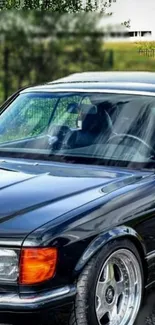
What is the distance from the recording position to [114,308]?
3.96m

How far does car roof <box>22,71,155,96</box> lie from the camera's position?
5.05m

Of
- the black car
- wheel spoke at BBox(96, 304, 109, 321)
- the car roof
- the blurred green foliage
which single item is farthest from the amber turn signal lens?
the blurred green foliage

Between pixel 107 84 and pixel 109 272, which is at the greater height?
pixel 107 84

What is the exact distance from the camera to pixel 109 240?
146 inches

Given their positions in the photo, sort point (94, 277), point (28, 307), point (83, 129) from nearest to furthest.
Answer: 1. point (28, 307)
2. point (94, 277)
3. point (83, 129)

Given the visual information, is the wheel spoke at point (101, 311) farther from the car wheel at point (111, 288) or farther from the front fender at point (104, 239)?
the front fender at point (104, 239)

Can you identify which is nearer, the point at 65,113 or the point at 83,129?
the point at 83,129

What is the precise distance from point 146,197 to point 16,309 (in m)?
1.23

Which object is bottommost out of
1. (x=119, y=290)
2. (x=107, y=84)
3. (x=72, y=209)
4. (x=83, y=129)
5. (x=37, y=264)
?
(x=119, y=290)

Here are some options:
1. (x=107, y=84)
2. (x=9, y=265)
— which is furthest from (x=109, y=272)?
(x=107, y=84)

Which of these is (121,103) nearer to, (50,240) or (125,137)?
(125,137)

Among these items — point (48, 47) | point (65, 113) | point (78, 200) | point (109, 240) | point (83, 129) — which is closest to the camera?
point (109, 240)

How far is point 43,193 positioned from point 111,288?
69cm

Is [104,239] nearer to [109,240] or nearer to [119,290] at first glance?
[109,240]
